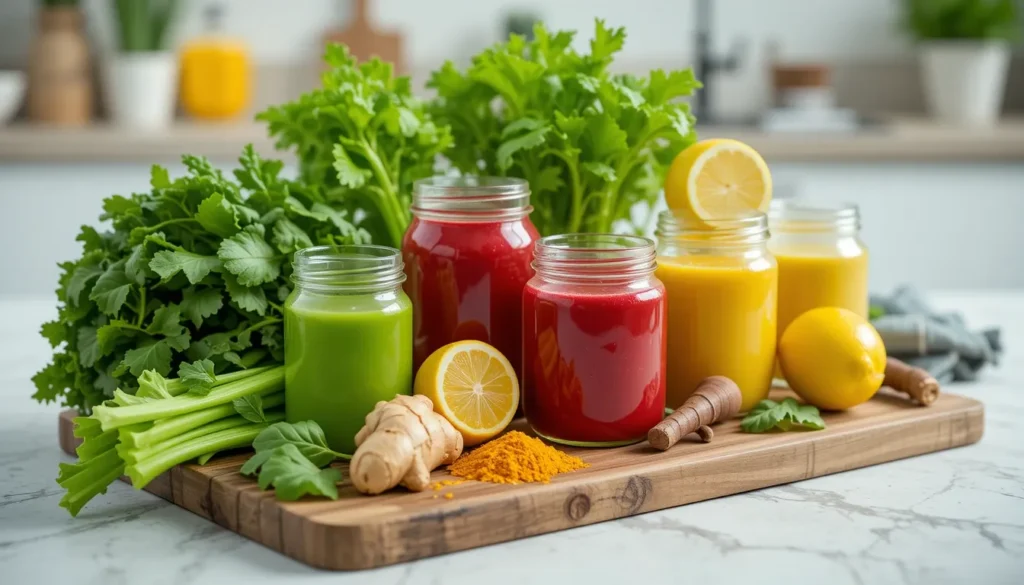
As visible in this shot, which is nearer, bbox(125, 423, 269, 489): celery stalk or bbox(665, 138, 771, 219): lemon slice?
bbox(125, 423, 269, 489): celery stalk

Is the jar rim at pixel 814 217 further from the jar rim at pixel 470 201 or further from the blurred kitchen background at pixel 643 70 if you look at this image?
the blurred kitchen background at pixel 643 70

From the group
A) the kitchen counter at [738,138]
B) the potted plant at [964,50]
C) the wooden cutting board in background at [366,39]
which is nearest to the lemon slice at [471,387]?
the kitchen counter at [738,138]

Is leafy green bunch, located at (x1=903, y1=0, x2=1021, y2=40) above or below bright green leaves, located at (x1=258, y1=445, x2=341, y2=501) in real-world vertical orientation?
above

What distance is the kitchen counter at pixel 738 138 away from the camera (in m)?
3.34

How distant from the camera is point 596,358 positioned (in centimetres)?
133

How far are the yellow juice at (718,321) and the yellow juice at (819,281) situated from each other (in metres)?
0.11

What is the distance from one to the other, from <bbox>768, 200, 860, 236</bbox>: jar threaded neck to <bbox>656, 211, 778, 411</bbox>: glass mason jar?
5.9 inches

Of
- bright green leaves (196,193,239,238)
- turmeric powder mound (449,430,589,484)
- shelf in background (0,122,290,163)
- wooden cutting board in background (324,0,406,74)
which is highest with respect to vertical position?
wooden cutting board in background (324,0,406,74)

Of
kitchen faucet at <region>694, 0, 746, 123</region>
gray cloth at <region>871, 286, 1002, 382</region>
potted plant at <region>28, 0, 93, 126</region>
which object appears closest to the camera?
gray cloth at <region>871, 286, 1002, 382</region>

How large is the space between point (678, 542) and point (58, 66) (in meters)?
3.08

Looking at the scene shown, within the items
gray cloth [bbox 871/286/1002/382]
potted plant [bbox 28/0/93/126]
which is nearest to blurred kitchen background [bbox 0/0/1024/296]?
potted plant [bbox 28/0/93/126]

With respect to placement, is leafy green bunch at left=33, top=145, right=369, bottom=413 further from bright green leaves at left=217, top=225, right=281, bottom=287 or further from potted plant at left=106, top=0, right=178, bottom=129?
potted plant at left=106, top=0, right=178, bottom=129

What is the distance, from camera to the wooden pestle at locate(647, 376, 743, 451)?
1335mm

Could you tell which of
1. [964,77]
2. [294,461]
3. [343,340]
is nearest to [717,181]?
[343,340]
